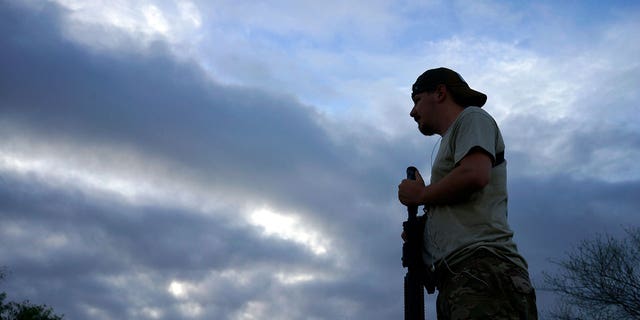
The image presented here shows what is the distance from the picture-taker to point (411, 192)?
334 cm

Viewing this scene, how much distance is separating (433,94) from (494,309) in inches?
54.9

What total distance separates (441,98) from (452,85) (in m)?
0.11

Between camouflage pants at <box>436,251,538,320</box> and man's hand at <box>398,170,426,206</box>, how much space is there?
46cm

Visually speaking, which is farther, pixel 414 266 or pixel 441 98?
pixel 441 98

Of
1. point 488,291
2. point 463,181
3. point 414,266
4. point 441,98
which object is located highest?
point 441,98

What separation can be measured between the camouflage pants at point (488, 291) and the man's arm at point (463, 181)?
1.09 ft

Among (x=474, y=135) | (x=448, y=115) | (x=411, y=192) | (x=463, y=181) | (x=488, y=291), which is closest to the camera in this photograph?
(x=488, y=291)

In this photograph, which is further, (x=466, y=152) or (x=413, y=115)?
(x=413, y=115)

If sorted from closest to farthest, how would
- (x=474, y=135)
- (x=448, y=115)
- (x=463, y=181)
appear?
(x=463, y=181)
(x=474, y=135)
(x=448, y=115)

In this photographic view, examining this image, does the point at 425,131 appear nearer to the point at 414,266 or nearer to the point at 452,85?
the point at 452,85

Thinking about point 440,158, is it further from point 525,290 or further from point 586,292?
point 586,292

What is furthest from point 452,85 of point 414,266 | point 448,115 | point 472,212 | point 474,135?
point 414,266

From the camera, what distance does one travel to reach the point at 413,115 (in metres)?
3.71

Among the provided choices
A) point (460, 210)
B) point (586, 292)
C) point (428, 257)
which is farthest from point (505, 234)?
point (586, 292)
